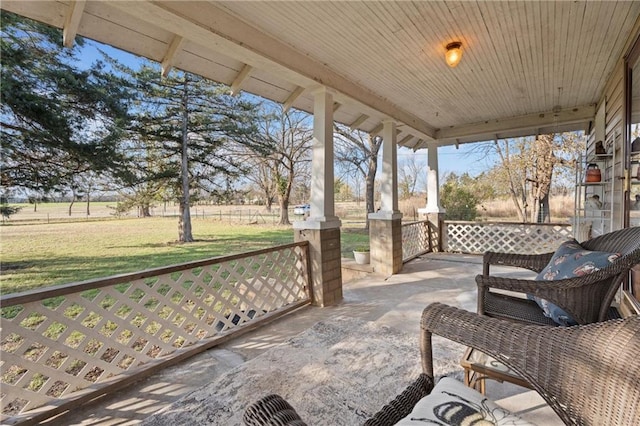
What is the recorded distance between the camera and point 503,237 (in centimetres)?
620

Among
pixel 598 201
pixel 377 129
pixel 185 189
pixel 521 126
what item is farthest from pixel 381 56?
pixel 185 189

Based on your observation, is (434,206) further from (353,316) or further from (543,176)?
(543,176)

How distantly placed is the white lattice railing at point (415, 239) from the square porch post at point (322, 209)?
8.71ft

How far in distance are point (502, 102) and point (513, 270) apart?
9.00 feet

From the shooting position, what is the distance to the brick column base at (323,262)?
135 inches

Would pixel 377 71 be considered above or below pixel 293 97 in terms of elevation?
above

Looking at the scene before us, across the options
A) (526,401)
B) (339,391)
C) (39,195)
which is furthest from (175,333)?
(39,195)

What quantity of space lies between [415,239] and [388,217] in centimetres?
182

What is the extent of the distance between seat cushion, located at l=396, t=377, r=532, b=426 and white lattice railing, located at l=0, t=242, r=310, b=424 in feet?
6.52

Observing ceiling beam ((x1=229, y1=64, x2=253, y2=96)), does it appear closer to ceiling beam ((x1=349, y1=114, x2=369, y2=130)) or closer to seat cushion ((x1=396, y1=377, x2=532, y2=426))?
ceiling beam ((x1=349, y1=114, x2=369, y2=130))

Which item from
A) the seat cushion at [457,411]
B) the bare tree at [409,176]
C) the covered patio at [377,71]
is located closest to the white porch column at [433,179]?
the covered patio at [377,71]

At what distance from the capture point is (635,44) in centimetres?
248

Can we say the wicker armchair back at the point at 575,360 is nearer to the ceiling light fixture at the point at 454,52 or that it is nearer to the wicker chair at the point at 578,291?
the wicker chair at the point at 578,291

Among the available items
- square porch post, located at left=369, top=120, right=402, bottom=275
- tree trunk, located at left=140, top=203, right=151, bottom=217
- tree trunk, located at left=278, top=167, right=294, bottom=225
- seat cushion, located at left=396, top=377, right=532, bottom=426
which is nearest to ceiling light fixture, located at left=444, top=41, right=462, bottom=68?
square porch post, located at left=369, top=120, right=402, bottom=275
